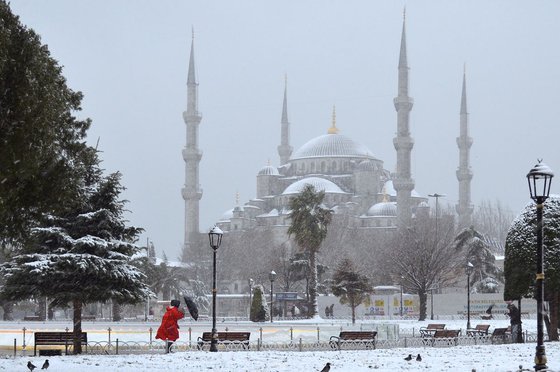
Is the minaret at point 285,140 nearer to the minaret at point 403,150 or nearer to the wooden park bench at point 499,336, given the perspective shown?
the minaret at point 403,150

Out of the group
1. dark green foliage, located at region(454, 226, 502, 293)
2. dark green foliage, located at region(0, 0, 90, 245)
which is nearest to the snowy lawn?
dark green foliage, located at region(0, 0, 90, 245)

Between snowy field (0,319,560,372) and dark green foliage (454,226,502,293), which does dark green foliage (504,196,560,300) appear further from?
dark green foliage (454,226,502,293)

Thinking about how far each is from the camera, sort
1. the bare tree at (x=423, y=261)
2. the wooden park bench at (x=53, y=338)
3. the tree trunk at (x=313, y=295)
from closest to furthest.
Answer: the wooden park bench at (x=53, y=338)
the tree trunk at (x=313, y=295)
the bare tree at (x=423, y=261)

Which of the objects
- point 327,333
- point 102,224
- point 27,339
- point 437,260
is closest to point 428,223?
point 437,260

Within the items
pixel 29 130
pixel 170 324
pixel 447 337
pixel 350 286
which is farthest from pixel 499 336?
pixel 350 286

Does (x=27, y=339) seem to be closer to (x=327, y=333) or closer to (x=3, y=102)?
(x=327, y=333)

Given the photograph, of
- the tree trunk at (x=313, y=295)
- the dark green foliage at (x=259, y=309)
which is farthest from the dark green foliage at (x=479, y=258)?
the dark green foliage at (x=259, y=309)

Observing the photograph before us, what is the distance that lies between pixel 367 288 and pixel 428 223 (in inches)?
1027

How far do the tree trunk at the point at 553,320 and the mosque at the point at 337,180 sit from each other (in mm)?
67557

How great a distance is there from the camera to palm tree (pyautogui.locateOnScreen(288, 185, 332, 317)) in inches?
2032

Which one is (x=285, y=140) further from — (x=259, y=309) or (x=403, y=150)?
(x=259, y=309)

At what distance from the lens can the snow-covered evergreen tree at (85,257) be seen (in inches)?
965

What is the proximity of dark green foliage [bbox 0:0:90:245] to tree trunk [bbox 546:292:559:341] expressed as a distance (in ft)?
44.1

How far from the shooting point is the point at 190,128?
377ft
